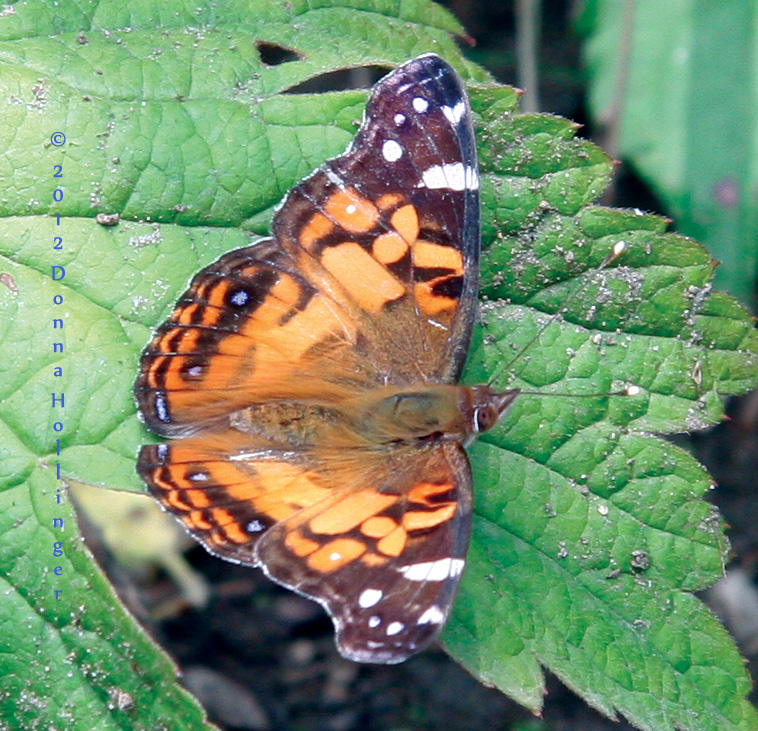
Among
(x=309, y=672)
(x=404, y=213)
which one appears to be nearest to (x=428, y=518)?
(x=404, y=213)

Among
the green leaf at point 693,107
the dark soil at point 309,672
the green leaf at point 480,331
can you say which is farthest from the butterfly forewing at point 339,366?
the green leaf at point 693,107

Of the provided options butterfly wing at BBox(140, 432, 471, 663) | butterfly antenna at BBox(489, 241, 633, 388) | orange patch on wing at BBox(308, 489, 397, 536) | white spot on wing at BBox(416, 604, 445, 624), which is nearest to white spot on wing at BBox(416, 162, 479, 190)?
butterfly antenna at BBox(489, 241, 633, 388)

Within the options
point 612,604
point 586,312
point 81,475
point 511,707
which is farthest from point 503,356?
point 511,707

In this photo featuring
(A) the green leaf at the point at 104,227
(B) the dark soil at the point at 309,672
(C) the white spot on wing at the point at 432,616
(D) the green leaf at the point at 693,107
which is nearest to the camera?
(C) the white spot on wing at the point at 432,616

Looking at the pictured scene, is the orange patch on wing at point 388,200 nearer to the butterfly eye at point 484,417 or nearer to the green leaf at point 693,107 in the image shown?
the butterfly eye at point 484,417

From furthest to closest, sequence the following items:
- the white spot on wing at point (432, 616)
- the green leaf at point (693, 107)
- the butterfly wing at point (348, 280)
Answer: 1. the green leaf at point (693, 107)
2. the butterfly wing at point (348, 280)
3. the white spot on wing at point (432, 616)

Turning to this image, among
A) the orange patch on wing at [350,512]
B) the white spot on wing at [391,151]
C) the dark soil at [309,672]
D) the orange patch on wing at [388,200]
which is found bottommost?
the dark soil at [309,672]
